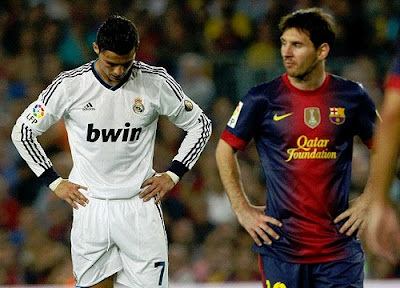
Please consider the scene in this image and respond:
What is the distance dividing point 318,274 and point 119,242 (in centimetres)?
121

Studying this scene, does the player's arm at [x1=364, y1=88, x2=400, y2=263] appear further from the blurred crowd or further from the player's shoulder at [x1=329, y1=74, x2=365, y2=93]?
the blurred crowd

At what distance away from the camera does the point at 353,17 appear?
11.4 metres

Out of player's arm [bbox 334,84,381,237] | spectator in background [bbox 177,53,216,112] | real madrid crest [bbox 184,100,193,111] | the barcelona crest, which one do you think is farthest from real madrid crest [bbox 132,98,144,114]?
spectator in background [bbox 177,53,216,112]

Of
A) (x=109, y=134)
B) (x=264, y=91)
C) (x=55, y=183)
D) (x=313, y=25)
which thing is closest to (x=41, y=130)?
(x=55, y=183)

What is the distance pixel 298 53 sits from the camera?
5.39 metres

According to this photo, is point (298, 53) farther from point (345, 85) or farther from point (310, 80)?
point (345, 85)

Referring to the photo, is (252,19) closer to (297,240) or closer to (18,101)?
(18,101)

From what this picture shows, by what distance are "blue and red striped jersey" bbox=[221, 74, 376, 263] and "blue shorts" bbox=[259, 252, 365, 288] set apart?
4cm

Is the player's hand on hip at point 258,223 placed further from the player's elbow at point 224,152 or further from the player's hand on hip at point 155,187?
the player's hand on hip at point 155,187

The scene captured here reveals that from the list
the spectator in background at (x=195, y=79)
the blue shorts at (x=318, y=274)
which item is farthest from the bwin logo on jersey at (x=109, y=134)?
the spectator in background at (x=195, y=79)

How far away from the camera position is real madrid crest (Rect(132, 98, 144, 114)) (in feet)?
18.6

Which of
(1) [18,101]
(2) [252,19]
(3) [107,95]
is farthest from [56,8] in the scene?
(3) [107,95]

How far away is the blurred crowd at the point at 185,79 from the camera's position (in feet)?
30.9

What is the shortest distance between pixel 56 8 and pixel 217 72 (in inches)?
83.5
